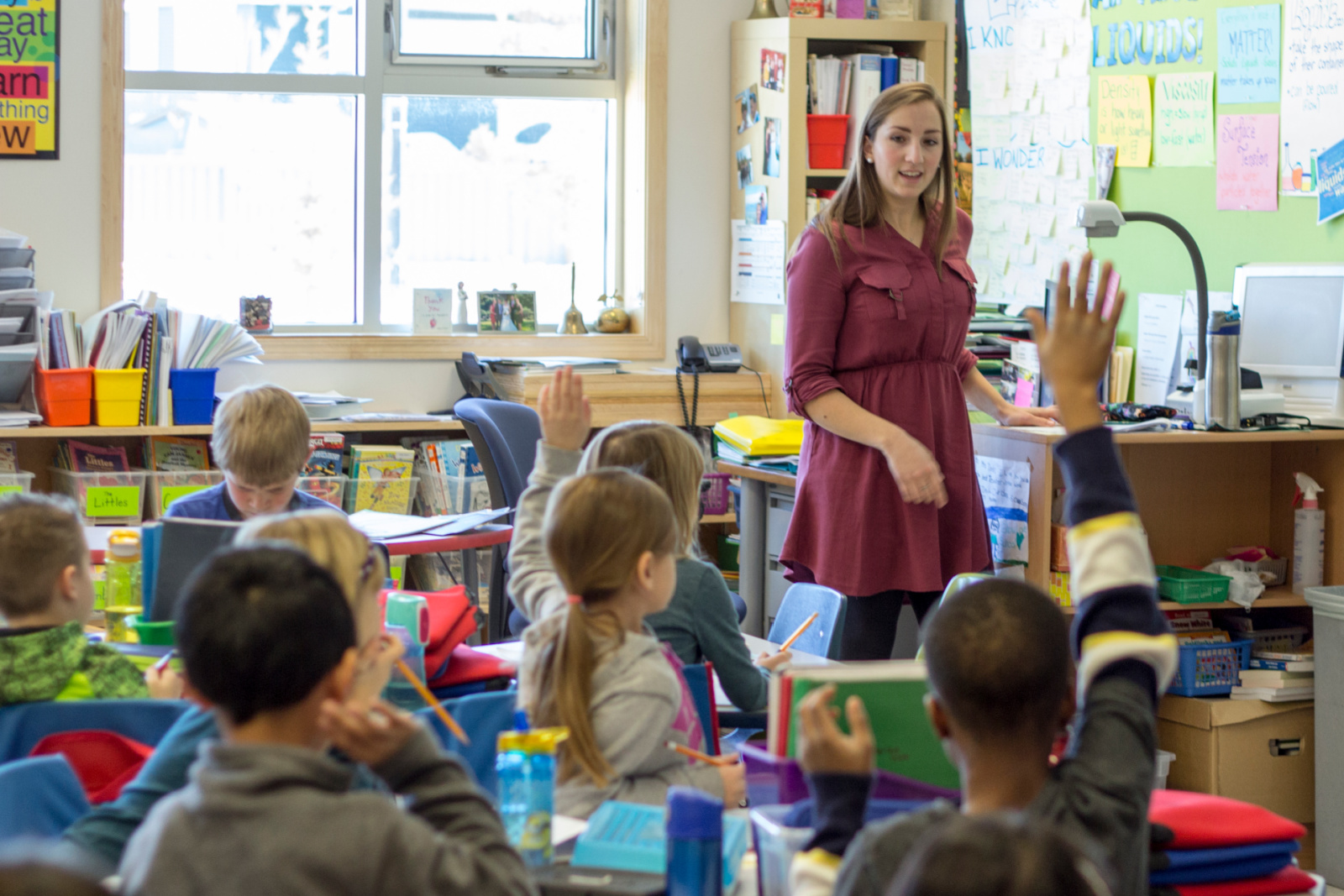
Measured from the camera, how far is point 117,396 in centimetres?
397

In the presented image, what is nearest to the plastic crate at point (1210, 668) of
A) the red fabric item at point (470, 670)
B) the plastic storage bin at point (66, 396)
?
the red fabric item at point (470, 670)

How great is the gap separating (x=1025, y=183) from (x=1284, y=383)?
130 centimetres

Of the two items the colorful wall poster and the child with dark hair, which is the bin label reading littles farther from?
the child with dark hair

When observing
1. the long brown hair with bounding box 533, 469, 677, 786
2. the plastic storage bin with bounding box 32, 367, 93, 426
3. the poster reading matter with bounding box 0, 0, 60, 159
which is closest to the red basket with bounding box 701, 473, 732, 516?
the plastic storage bin with bounding box 32, 367, 93, 426

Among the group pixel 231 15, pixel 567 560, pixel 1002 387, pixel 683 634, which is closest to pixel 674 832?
pixel 567 560

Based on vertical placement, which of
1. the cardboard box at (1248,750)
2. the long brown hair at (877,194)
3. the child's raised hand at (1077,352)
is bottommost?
the cardboard box at (1248,750)

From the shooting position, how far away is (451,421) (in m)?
4.32

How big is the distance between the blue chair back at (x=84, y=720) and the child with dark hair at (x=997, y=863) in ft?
3.59

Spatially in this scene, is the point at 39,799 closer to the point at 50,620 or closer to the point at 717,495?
the point at 50,620

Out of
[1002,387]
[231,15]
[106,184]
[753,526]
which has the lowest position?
[753,526]

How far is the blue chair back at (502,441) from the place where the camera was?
3463 mm

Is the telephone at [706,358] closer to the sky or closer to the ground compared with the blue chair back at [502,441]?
closer to the sky

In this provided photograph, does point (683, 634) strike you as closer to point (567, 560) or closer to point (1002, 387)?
point (567, 560)

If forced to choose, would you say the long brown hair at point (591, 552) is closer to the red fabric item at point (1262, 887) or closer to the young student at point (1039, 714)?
the young student at point (1039, 714)
